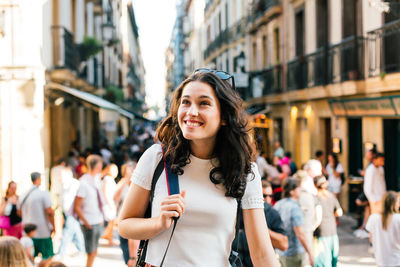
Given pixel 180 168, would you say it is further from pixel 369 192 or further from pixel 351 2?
pixel 351 2

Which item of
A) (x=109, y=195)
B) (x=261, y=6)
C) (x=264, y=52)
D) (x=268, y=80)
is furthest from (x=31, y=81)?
(x=264, y=52)

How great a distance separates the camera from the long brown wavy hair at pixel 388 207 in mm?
6322

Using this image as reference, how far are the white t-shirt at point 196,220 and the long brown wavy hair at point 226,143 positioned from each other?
46 millimetres

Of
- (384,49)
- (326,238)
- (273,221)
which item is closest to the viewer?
(273,221)

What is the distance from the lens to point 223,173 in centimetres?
232

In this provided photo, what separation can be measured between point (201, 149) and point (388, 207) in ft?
15.1

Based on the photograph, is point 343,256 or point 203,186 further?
point 343,256

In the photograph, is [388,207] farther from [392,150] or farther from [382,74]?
[392,150]

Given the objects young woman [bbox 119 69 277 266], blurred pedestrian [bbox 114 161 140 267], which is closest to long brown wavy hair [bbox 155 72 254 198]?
young woman [bbox 119 69 277 266]

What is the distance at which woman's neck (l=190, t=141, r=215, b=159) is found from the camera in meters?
2.38

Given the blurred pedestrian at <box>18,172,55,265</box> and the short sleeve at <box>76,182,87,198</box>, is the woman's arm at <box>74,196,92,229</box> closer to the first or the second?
the short sleeve at <box>76,182,87,198</box>

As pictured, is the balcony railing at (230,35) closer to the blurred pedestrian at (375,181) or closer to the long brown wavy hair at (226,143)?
the blurred pedestrian at (375,181)

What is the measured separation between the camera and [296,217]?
610 centimetres

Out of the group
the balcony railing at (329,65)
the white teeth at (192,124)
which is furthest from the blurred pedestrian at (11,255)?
the balcony railing at (329,65)
